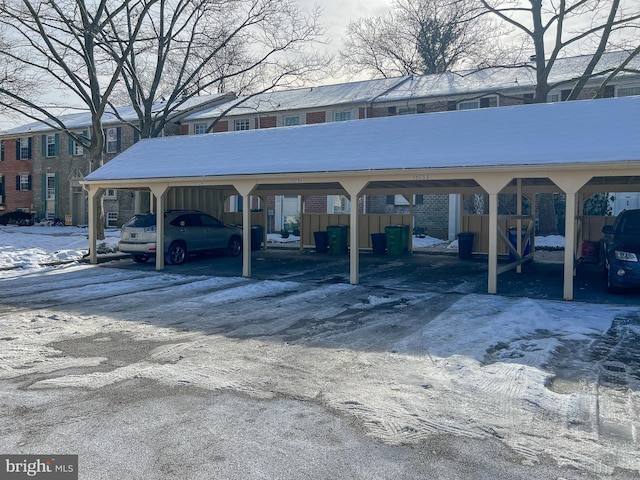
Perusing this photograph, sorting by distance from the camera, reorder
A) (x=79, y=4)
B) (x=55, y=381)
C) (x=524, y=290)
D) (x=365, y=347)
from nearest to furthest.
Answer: (x=55, y=381)
(x=365, y=347)
(x=524, y=290)
(x=79, y=4)

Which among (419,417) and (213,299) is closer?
(419,417)

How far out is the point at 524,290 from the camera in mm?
11664

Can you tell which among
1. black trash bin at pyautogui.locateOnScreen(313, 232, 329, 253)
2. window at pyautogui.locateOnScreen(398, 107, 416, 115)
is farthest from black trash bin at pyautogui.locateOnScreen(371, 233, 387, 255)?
window at pyautogui.locateOnScreen(398, 107, 416, 115)

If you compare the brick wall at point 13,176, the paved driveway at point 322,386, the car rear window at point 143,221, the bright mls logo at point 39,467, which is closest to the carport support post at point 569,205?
the paved driveway at point 322,386

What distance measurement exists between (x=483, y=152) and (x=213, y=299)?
20.2ft

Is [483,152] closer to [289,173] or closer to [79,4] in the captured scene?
[289,173]

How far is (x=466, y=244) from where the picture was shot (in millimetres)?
18859

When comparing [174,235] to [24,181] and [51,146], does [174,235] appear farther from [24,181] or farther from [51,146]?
[24,181]

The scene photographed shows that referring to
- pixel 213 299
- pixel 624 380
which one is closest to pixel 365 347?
pixel 624 380

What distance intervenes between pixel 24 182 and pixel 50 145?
390cm

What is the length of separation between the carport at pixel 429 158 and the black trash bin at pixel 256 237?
201 inches

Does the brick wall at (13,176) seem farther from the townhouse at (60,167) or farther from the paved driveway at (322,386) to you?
the paved driveway at (322,386)

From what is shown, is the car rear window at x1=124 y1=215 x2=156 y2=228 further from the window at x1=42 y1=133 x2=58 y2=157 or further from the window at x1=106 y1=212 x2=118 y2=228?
the window at x1=42 y1=133 x2=58 y2=157

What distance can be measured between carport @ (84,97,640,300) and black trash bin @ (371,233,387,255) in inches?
108
